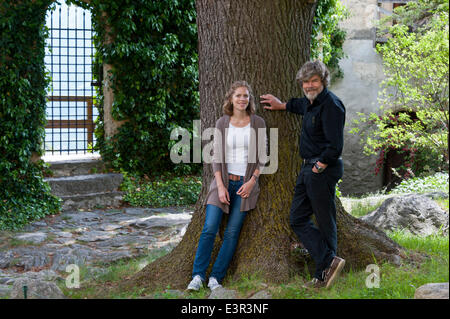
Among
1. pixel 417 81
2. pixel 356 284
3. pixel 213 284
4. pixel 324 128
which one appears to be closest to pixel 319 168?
pixel 324 128

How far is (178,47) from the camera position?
9.16 meters

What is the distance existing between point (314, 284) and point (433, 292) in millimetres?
893

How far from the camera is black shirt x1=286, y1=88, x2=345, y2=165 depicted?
3.37m

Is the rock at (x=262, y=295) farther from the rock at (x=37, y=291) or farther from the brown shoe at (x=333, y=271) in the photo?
the rock at (x=37, y=291)

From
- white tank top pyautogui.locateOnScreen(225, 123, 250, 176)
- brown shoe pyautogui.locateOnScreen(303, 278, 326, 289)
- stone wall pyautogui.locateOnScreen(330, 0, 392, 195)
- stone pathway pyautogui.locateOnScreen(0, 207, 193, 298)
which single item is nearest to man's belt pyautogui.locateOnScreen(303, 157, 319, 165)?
white tank top pyautogui.locateOnScreen(225, 123, 250, 176)

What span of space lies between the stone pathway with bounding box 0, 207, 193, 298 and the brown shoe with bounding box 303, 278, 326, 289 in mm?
2188

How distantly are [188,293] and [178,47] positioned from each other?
20.7 ft

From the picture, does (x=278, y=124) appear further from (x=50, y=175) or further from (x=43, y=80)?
(x=50, y=175)

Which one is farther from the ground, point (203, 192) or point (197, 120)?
point (197, 120)

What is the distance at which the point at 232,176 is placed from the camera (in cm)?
388

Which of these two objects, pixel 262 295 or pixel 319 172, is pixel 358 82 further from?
pixel 262 295

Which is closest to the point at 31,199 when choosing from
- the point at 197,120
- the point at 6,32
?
the point at 6,32

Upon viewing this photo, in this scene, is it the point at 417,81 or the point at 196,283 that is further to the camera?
the point at 417,81
